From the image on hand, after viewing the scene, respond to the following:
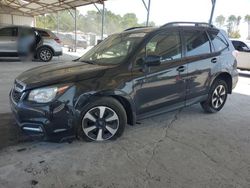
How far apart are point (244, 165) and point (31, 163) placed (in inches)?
99.0

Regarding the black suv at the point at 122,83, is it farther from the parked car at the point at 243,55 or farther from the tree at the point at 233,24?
the tree at the point at 233,24

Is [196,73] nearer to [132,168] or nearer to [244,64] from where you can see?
[132,168]

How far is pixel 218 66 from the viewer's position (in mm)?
4676

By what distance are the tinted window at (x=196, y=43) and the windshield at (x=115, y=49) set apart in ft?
2.75

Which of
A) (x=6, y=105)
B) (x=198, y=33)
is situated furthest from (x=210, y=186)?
(x=6, y=105)

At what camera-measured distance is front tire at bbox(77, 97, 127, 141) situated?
3.34 metres

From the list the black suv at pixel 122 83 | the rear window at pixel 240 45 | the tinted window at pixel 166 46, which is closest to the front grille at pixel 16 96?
the black suv at pixel 122 83

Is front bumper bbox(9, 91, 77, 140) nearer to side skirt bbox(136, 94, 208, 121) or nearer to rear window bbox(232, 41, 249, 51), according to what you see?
side skirt bbox(136, 94, 208, 121)

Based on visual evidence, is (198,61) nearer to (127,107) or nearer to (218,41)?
(218,41)

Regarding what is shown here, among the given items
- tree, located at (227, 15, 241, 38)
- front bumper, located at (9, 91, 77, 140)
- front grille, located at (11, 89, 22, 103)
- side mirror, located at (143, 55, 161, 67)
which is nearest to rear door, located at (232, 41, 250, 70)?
side mirror, located at (143, 55, 161, 67)

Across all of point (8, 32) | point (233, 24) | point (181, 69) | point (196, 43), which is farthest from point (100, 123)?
point (233, 24)

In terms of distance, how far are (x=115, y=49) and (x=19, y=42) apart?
877 centimetres

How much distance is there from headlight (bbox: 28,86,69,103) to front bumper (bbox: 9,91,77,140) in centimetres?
6

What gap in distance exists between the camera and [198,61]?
14.1ft
